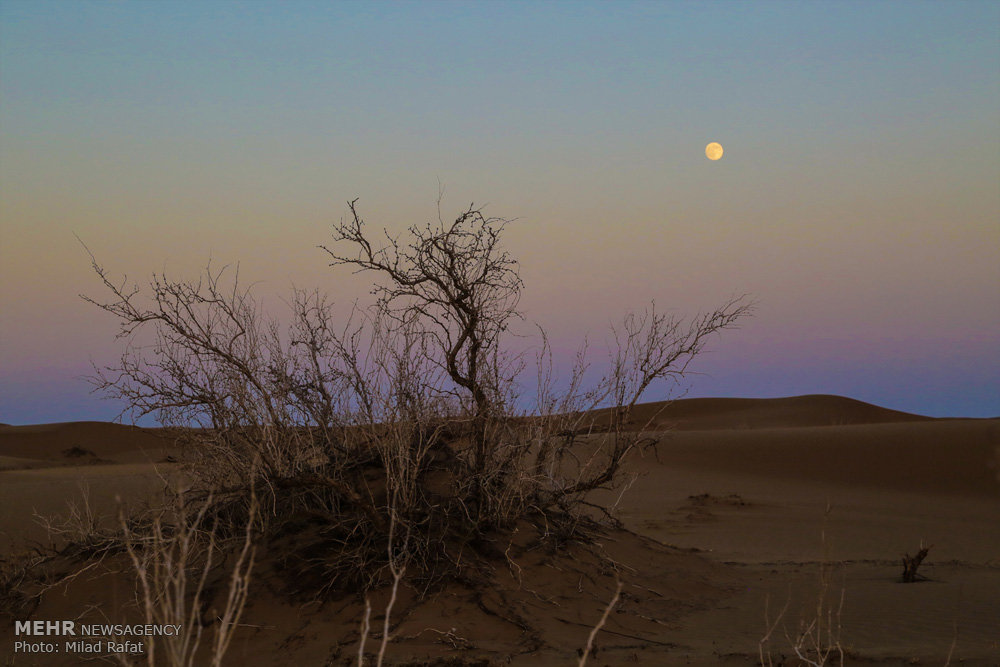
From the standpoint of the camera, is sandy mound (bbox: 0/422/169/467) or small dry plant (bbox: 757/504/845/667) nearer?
Answer: small dry plant (bbox: 757/504/845/667)

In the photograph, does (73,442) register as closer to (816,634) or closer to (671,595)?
(671,595)

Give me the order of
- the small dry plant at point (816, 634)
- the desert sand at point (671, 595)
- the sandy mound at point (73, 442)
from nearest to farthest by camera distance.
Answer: the small dry plant at point (816, 634), the desert sand at point (671, 595), the sandy mound at point (73, 442)

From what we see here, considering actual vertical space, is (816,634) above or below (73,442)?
below

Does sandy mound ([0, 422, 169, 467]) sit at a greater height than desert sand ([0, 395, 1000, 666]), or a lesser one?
greater

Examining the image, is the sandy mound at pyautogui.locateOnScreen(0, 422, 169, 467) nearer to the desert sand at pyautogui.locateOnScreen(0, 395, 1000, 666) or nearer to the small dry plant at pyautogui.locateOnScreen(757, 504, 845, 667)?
the desert sand at pyautogui.locateOnScreen(0, 395, 1000, 666)

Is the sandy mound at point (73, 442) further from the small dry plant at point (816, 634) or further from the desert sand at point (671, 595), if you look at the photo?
the small dry plant at point (816, 634)

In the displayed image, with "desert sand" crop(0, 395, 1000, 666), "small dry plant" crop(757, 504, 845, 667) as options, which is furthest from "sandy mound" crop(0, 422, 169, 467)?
"small dry plant" crop(757, 504, 845, 667)

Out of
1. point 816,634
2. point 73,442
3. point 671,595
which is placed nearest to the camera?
point 816,634

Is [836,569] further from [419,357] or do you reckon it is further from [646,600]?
[419,357]

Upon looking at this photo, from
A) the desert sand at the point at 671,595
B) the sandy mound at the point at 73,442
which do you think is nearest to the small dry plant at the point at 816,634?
the desert sand at the point at 671,595

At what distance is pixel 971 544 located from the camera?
1495cm

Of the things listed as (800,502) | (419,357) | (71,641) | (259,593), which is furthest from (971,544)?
(71,641)

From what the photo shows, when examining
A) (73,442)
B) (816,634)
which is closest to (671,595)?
(816,634)

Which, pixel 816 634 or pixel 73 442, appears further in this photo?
pixel 73 442
